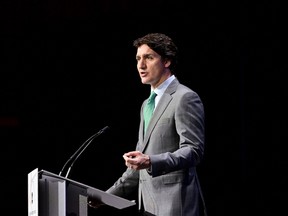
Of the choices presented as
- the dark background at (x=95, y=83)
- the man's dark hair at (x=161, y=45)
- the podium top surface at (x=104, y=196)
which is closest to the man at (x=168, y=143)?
the man's dark hair at (x=161, y=45)

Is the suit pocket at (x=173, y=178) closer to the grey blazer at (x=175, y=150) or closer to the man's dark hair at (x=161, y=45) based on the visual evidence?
the grey blazer at (x=175, y=150)

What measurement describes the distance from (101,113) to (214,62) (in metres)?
1.03

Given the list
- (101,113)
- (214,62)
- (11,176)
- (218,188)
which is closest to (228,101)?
(214,62)

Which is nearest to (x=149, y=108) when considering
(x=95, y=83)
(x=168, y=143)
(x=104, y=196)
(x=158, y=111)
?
(x=158, y=111)

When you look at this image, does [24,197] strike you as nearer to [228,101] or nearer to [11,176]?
[11,176]

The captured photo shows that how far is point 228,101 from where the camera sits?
12.3 ft

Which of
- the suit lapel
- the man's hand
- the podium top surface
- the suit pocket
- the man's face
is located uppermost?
the man's face

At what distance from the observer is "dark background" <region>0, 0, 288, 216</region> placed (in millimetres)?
3781

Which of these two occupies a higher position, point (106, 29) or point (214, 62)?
point (106, 29)

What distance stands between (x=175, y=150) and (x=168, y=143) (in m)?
0.05

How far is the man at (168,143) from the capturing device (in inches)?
91.1

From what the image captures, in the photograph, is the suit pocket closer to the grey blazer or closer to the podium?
the grey blazer

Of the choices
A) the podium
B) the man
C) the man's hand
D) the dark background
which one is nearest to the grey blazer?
the man

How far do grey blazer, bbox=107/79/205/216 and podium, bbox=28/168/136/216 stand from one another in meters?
0.24
